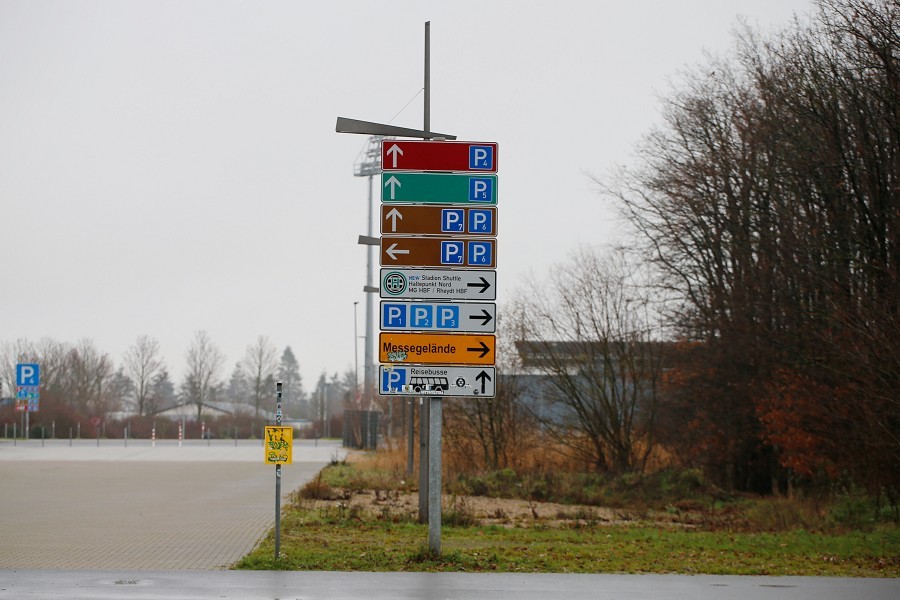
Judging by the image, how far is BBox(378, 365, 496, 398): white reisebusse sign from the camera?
13.7 metres

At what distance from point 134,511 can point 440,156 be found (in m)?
11.2

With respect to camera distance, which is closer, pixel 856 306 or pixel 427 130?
pixel 427 130

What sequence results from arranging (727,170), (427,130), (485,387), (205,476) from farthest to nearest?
(205,476), (727,170), (427,130), (485,387)

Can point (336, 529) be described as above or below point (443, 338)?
below

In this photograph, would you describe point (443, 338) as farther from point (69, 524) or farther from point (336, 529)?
point (69, 524)

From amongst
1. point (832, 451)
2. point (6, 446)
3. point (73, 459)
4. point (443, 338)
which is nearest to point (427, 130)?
point (443, 338)

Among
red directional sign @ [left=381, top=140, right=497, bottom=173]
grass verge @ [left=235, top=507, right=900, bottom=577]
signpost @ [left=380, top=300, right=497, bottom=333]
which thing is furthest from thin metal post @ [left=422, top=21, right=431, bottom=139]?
grass verge @ [left=235, top=507, right=900, bottom=577]

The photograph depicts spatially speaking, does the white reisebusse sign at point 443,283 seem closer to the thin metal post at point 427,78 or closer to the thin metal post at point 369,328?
the thin metal post at point 427,78

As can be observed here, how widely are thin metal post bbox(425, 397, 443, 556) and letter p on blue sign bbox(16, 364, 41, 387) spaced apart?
155 ft

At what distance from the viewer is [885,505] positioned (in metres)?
21.6

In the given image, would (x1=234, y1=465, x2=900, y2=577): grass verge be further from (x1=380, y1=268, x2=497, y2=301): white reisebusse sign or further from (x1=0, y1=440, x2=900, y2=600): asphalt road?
(x1=380, y1=268, x2=497, y2=301): white reisebusse sign

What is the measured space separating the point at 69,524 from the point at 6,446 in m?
45.7

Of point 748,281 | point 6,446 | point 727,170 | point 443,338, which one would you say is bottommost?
point 6,446

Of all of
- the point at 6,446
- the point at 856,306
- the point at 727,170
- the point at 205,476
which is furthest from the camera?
the point at 6,446
